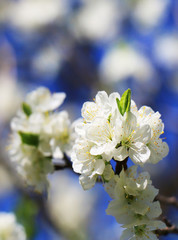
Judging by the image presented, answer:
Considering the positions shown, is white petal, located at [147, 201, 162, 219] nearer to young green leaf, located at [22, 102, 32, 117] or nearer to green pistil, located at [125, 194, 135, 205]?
green pistil, located at [125, 194, 135, 205]

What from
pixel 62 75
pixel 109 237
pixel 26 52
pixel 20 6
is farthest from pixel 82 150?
pixel 20 6

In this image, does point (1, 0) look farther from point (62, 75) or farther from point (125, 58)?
point (125, 58)

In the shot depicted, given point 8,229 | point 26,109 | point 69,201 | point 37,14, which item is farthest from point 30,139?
point 37,14

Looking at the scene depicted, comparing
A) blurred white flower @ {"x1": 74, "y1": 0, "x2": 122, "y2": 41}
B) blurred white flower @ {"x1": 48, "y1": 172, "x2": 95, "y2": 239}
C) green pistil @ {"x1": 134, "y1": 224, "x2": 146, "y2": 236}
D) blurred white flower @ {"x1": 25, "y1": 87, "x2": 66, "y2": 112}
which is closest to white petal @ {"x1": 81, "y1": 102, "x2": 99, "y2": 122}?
green pistil @ {"x1": 134, "y1": 224, "x2": 146, "y2": 236}

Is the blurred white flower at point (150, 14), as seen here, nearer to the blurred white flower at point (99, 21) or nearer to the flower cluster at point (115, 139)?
the blurred white flower at point (99, 21)

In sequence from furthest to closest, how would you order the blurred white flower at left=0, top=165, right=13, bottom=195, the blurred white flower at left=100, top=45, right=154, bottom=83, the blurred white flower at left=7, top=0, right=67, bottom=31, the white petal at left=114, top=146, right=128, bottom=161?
1. the blurred white flower at left=7, top=0, right=67, bottom=31
2. the blurred white flower at left=100, top=45, right=154, bottom=83
3. the blurred white flower at left=0, top=165, right=13, bottom=195
4. the white petal at left=114, top=146, right=128, bottom=161

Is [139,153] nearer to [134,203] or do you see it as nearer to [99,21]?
[134,203]

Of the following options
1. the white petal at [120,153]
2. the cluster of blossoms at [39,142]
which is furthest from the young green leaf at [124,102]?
the cluster of blossoms at [39,142]
